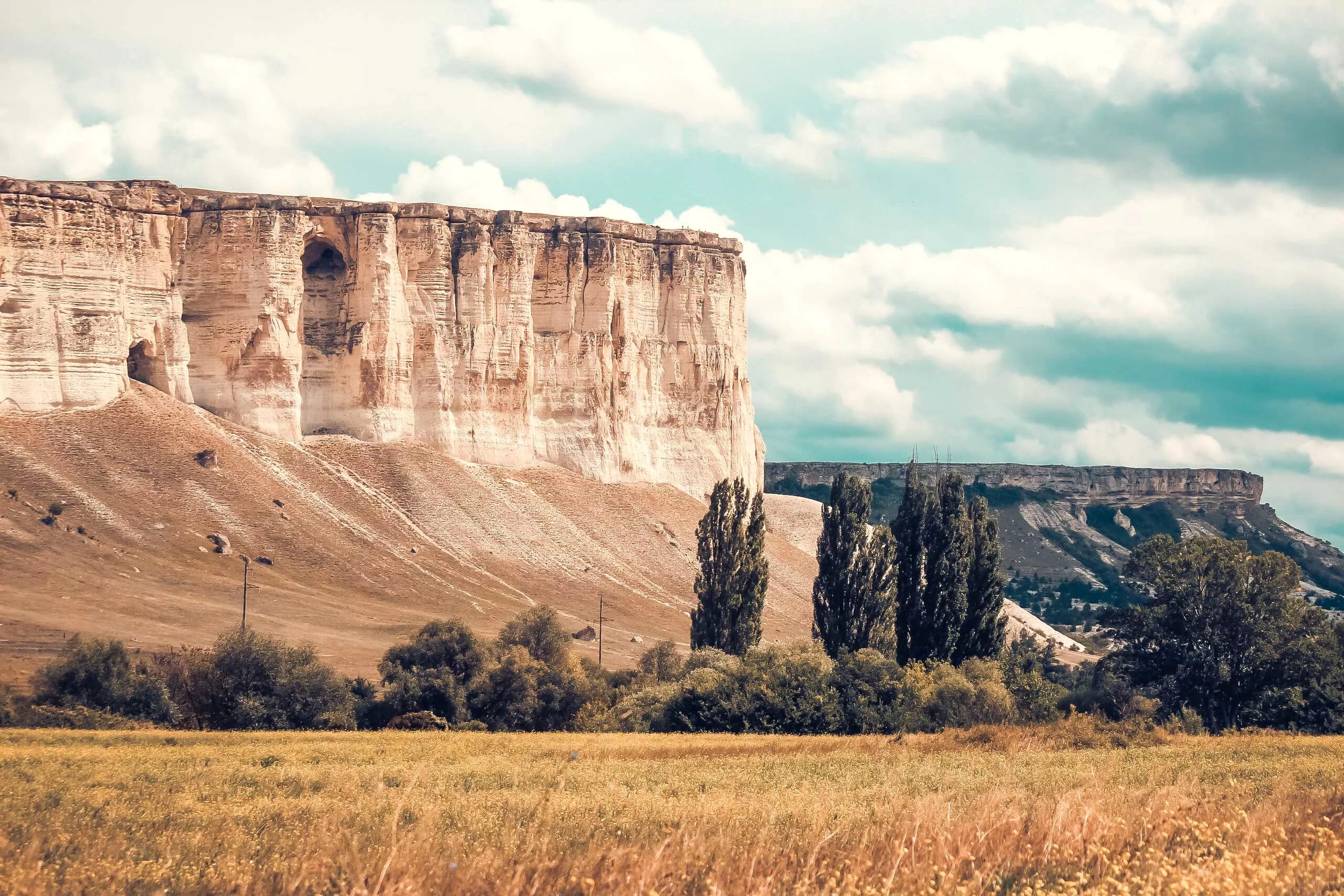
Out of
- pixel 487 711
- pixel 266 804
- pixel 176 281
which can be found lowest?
pixel 487 711

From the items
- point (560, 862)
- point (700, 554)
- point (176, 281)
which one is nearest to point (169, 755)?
point (560, 862)

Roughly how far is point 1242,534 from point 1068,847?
19189cm

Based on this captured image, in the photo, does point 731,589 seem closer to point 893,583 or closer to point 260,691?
point 893,583

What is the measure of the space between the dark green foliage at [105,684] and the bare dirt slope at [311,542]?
13.7 metres

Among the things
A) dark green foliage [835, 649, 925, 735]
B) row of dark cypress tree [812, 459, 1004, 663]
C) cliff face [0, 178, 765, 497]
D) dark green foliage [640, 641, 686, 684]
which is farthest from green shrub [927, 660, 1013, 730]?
cliff face [0, 178, 765, 497]

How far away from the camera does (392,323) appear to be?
104m

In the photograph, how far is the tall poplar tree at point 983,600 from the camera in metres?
52.1

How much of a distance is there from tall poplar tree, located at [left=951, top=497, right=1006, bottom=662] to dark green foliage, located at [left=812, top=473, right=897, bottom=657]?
2980 mm

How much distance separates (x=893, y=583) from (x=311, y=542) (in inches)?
1656

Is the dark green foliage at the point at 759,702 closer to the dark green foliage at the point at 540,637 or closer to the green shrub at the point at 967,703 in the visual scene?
the green shrub at the point at 967,703

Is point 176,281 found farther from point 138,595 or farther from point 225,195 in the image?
point 138,595

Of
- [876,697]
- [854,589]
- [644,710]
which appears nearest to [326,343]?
[854,589]

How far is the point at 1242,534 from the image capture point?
194m

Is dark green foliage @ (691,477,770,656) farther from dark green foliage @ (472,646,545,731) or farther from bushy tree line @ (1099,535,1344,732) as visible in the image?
bushy tree line @ (1099,535,1344,732)
